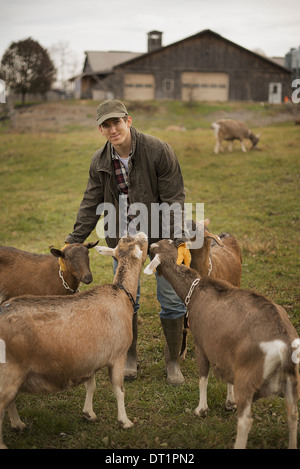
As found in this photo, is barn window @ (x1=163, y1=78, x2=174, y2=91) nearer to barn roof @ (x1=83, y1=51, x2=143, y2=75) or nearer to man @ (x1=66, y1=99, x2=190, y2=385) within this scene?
barn roof @ (x1=83, y1=51, x2=143, y2=75)

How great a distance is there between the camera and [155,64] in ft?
119

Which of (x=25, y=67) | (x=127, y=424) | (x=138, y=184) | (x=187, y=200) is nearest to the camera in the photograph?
(x=127, y=424)

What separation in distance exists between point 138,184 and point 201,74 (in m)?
34.7

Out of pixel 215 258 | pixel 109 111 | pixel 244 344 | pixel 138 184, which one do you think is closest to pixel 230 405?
pixel 244 344

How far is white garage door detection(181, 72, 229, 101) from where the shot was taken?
3681 cm

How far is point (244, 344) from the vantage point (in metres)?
3.63

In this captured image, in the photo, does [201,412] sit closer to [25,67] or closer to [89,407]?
[89,407]

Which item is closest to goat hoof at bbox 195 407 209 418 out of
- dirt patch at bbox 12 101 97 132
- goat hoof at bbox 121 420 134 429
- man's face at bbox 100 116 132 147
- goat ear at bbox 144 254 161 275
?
goat hoof at bbox 121 420 134 429

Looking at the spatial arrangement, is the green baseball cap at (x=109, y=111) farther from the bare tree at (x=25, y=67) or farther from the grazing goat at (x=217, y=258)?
the bare tree at (x=25, y=67)

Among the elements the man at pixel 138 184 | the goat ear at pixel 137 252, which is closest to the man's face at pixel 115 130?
the man at pixel 138 184

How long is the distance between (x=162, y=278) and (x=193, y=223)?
3.85 feet
